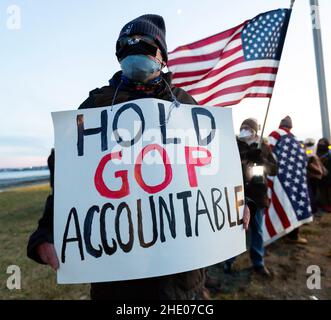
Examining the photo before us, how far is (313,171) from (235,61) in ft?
14.4

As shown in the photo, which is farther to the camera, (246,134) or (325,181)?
(325,181)

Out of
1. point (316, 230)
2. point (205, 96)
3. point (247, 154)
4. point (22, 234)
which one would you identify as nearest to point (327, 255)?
point (316, 230)

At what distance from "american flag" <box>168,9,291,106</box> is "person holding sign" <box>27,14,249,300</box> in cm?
176

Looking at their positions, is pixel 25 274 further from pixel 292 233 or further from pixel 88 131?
pixel 292 233

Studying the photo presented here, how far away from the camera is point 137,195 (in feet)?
3.80

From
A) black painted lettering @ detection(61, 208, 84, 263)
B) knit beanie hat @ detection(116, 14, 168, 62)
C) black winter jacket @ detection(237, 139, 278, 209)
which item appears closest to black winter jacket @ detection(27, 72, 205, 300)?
black painted lettering @ detection(61, 208, 84, 263)

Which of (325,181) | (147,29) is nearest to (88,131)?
(147,29)

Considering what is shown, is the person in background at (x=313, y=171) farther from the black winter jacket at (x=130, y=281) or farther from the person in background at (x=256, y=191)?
the black winter jacket at (x=130, y=281)

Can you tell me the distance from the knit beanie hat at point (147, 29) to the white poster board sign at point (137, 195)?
566 mm

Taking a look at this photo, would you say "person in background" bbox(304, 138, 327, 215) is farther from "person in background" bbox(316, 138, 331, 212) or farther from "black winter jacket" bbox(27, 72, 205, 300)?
"black winter jacket" bbox(27, 72, 205, 300)

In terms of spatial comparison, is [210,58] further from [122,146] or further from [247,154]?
[122,146]

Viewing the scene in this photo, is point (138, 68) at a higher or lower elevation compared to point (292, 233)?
higher

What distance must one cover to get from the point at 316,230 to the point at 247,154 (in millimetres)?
3837
